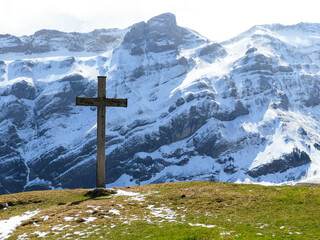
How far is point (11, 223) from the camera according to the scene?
2789 cm

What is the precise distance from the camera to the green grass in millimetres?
22422

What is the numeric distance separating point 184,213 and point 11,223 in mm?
12908

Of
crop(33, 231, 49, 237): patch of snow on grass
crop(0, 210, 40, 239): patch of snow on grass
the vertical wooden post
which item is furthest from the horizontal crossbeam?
crop(33, 231, 49, 237): patch of snow on grass

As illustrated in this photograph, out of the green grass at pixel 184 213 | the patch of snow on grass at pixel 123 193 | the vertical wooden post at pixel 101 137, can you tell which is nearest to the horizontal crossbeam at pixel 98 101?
the vertical wooden post at pixel 101 137

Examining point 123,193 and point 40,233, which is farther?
point 123,193

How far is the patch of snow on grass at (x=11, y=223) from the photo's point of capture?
84.2 ft

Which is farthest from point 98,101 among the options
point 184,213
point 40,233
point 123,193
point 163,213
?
point 40,233

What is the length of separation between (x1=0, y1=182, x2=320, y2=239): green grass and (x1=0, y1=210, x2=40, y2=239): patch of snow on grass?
2.03 feet

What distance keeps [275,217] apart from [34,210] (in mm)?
19632

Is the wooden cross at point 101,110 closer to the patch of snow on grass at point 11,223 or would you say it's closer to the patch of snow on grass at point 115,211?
the patch of snow on grass at point 115,211

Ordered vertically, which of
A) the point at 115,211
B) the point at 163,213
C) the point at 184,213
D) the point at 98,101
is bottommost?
the point at 115,211

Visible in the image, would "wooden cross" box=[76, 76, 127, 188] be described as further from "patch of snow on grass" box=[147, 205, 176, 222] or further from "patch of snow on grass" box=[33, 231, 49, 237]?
"patch of snow on grass" box=[33, 231, 49, 237]

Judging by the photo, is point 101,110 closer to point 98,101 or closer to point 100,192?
point 98,101

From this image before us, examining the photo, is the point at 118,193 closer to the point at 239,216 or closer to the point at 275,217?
the point at 239,216
